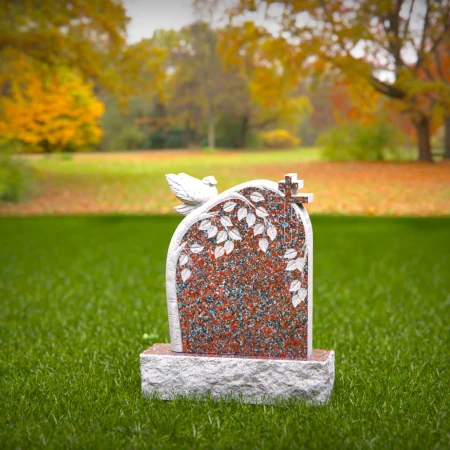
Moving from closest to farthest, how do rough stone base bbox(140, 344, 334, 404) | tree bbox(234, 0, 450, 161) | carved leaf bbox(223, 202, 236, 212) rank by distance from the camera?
rough stone base bbox(140, 344, 334, 404) → carved leaf bbox(223, 202, 236, 212) → tree bbox(234, 0, 450, 161)

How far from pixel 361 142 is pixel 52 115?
983 cm

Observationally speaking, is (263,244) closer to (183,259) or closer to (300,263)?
(300,263)

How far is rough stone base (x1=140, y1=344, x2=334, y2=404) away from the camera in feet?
12.8

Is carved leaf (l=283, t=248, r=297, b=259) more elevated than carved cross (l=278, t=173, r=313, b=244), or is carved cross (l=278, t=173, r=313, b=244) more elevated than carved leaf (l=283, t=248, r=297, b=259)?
carved cross (l=278, t=173, r=313, b=244)

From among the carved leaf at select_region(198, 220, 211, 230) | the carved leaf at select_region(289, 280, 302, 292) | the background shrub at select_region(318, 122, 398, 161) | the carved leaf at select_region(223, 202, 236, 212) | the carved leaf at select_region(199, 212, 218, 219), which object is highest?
the background shrub at select_region(318, 122, 398, 161)

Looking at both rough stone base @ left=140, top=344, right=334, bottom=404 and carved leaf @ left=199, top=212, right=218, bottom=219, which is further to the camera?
carved leaf @ left=199, top=212, right=218, bottom=219

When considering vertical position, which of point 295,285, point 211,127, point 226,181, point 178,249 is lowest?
point 295,285

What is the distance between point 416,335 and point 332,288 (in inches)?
85.0

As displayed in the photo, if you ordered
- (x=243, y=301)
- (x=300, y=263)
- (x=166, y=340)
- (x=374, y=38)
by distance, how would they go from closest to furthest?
(x=300, y=263), (x=243, y=301), (x=166, y=340), (x=374, y=38)

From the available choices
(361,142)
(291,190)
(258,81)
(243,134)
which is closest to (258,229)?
(291,190)

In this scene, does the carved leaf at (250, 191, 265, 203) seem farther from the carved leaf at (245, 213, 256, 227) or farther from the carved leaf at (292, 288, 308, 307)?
the carved leaf at (292, 288, 308, 307)

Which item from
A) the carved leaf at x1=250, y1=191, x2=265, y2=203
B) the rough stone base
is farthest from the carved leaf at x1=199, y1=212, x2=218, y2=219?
the rough stone base

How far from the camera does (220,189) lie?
17016 mm

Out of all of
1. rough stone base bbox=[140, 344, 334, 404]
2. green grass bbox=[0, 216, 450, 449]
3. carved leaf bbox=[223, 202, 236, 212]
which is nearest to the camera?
green grass bbox=[0, 216, 450, 449]
